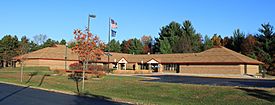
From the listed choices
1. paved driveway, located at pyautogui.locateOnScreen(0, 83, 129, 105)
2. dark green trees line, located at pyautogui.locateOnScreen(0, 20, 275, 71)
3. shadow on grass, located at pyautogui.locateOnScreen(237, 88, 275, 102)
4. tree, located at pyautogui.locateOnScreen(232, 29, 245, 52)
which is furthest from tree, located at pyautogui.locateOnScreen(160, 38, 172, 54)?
paved driveway, located at pyautogui.locateOnScreen(0, 83, 129, 105)

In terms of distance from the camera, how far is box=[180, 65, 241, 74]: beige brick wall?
53.9m

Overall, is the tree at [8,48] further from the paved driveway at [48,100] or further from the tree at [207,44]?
the paved driveway at [48,100]

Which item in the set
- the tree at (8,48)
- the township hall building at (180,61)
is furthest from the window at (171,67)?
the tree at (8,48)

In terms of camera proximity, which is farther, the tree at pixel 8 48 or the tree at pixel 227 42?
the tree at pixel 227 42

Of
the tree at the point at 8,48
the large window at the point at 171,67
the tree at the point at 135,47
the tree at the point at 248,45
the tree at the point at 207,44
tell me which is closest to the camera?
the large window at the point at 171,67

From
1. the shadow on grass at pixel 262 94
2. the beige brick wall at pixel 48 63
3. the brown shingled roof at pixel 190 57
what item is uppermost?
the brown shingled roof at pixel 190 57

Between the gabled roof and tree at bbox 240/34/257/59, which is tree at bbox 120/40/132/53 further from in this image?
tree at bbox 240/34/257/59

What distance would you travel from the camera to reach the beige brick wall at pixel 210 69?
53.9 m

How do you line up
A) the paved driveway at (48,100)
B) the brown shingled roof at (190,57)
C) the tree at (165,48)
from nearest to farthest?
1. the paved driveway at (48,100)
2. the brown shingled roof at (190,57)
3. the tree at (165,48)

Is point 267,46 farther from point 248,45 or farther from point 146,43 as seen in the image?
point 146,43

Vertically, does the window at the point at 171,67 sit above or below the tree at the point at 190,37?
below

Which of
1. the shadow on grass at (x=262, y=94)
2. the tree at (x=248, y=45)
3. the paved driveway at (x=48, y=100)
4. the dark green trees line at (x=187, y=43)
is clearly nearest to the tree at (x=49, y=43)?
the dark green trees line at (x=187, y=43)

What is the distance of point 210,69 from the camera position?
57.1 m

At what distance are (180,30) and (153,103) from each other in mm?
80331
